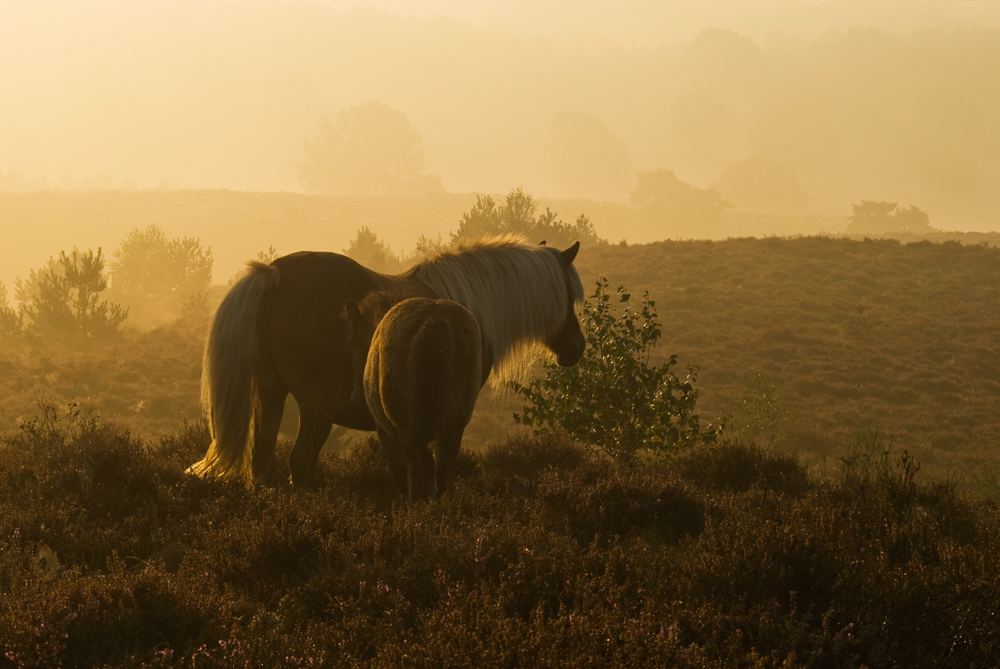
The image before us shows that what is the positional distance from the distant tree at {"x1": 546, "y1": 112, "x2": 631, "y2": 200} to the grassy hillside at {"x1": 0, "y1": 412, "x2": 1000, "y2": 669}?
126636 millimetres

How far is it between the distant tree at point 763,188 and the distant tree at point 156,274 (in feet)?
275

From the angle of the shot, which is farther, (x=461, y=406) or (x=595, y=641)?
(x=461, y=406)

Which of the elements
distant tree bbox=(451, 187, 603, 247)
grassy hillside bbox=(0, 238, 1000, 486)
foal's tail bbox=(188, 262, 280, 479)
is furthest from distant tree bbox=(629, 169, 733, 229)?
foal's tail bbox=(188, 262, 280, 479)

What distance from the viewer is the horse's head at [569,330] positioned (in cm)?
729

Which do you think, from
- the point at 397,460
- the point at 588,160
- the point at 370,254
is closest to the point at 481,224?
the point at 370,254

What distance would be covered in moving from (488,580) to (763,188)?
11402 cm

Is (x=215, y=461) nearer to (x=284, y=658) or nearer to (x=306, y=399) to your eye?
(x=306, y=399)

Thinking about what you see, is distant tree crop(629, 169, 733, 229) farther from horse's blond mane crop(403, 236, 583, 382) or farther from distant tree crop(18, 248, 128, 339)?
horse's blond mane crop(403, 236, 583, 382)

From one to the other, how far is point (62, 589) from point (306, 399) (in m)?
2.69

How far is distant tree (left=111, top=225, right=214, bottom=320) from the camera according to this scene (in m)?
35.0

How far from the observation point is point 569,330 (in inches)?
292

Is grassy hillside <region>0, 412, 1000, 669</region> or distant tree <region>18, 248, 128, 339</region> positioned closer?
grassy hillside <region>0, 412, 1000, 669</region>

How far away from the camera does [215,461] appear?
19.5 feet

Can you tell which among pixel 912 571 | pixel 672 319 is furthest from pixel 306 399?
pixel 672 319
